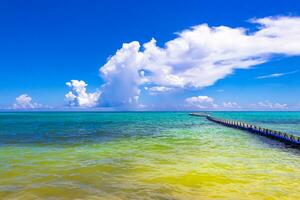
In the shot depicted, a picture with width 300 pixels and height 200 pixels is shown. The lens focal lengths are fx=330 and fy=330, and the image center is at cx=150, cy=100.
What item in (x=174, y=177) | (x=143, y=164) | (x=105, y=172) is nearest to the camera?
(x=174, y=177)

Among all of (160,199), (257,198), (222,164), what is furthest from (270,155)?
(160,199)

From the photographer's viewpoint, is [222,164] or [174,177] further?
[222,164]

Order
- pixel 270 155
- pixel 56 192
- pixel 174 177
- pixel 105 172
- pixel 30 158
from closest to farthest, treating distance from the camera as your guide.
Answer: pixel 56 192
pixel 174 177
pixel 105 172
pixel 30 158
pixel 270 155

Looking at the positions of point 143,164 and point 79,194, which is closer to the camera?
point 79,194

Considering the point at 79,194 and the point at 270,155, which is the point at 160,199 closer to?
the point at 79,194

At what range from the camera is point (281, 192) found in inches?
761

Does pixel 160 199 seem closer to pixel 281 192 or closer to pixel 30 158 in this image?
pixel 281 192

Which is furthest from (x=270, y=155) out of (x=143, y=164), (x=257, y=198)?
(x=257, y=198)

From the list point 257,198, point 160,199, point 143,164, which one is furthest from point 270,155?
point 160,199

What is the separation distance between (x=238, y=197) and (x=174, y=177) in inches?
227

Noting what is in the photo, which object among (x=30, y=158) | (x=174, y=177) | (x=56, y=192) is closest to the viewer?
(x=56, y=192)

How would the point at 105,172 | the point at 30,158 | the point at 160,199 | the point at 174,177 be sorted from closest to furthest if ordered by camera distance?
the point at 160,199 → the point at 174,177 → the point at 105,172 → the point at 30,158

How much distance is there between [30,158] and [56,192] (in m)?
13.5

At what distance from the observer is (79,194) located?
18766 millimetres
